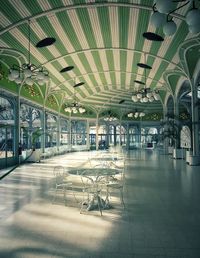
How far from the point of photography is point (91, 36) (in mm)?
11016

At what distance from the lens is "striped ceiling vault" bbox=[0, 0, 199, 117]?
8.09 metres

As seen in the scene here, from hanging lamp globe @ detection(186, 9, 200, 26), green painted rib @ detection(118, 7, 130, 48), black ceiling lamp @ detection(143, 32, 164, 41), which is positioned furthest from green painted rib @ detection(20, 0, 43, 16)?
hanging lamp globe @ detection(186, 9, 200, 26)

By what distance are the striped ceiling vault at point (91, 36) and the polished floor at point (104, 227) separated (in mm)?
4984

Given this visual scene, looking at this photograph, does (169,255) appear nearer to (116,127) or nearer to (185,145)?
(185,145)

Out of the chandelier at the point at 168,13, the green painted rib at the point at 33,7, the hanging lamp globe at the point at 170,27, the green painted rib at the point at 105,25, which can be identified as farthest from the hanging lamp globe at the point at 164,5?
the green painted rib at the point at 105,25

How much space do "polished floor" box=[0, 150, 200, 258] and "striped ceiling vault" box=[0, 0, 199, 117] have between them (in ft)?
16.4

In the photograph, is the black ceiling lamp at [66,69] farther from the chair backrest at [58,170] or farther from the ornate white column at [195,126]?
the ornate white column at [195,126]

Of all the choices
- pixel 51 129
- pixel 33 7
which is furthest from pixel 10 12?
pixel 51 129

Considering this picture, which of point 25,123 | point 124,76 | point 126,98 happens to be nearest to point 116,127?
point 126,98

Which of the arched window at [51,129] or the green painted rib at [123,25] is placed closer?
the green painted rib at [123,25]

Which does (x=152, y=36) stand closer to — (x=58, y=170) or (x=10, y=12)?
(x=10, y=12)

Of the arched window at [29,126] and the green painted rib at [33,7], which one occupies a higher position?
the green painted rib at [33,7]

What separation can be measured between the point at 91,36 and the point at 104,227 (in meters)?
8.44

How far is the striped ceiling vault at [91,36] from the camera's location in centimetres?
809
